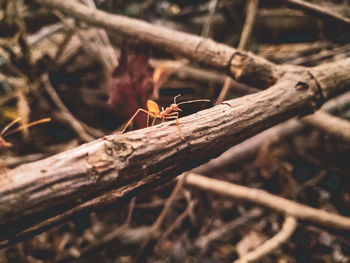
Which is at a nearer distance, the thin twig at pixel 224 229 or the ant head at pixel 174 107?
the ant head at pixel 174 107

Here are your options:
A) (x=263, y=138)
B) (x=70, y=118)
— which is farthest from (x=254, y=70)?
(x=70, y=118)

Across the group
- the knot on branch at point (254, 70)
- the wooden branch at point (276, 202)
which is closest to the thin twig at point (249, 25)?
the knot on branch at point (254, 70)

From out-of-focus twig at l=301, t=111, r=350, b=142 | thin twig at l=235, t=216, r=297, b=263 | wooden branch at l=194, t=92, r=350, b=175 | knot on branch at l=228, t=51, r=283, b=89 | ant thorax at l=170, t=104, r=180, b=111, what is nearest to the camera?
ant thorax at l=170, t=104, r=180, b=111

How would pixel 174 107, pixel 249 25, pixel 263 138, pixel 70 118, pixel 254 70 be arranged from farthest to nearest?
1. pixel 263 138
2. pixel 70 118
3. pixel 249 25
4. pixel 254 70
5. pixel 174 107

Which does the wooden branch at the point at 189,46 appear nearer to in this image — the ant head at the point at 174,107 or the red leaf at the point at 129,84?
the red leaf at the point at 129,84

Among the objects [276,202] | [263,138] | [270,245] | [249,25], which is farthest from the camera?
[263,138]

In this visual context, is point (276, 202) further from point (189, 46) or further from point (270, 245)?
point (189, 46)

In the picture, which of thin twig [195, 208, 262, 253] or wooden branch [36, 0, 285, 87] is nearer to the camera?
wooden branch [36, 0, 285, 87]

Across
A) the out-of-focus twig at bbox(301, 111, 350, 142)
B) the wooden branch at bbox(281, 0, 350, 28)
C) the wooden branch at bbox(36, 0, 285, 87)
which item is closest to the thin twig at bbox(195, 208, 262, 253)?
the out-of-focus twig at bbox(301, 111, 350, 142)

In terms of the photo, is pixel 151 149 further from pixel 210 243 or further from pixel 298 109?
pixel 210 243

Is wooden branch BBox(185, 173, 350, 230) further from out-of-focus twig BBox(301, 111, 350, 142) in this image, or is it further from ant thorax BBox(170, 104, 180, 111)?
ant thorax BBox(170, 104, 180, 111)
